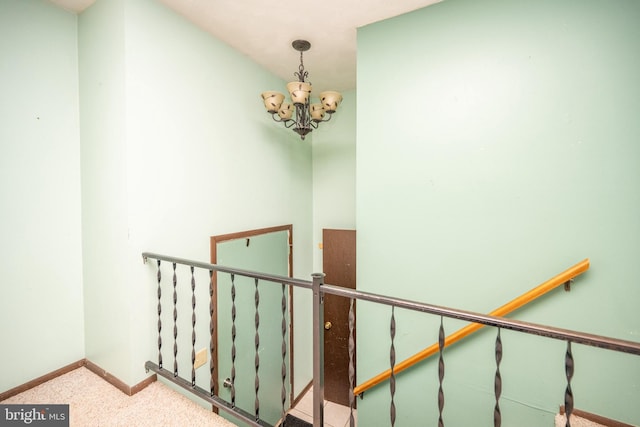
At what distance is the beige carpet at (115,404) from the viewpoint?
4.90ft

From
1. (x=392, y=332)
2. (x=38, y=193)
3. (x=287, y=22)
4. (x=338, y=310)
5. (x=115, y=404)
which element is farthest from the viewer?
(x=338, y=310)

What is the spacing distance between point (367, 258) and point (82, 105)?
7.91 feet

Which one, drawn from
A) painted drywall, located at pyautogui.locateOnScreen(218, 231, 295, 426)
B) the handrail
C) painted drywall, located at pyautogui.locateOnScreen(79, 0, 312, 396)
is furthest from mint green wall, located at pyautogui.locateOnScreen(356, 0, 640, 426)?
painted drywall, located at pyautogui.locateOnScreen(79, 0, 312, 396)

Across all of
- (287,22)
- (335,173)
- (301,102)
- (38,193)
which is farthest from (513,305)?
(38,193)

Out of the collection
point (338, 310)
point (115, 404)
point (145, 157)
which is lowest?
point (338, 310)

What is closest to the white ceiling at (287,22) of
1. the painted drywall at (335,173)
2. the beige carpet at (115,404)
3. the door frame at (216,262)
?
the painted drywall at (335,173)

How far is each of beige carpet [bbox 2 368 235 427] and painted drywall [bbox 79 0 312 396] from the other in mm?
124

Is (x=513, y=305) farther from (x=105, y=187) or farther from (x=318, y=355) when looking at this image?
(x=105, y=187)

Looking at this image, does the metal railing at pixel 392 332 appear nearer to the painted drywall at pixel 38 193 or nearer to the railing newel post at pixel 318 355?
the railing newel post at pixel 318 355

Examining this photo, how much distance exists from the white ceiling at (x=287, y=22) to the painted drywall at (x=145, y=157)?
0.43ft

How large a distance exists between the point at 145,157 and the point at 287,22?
1.51 meters

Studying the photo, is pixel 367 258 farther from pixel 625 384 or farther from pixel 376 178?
pixel 625 384

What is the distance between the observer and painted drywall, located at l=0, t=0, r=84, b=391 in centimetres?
163

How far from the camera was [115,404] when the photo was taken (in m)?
1.61
